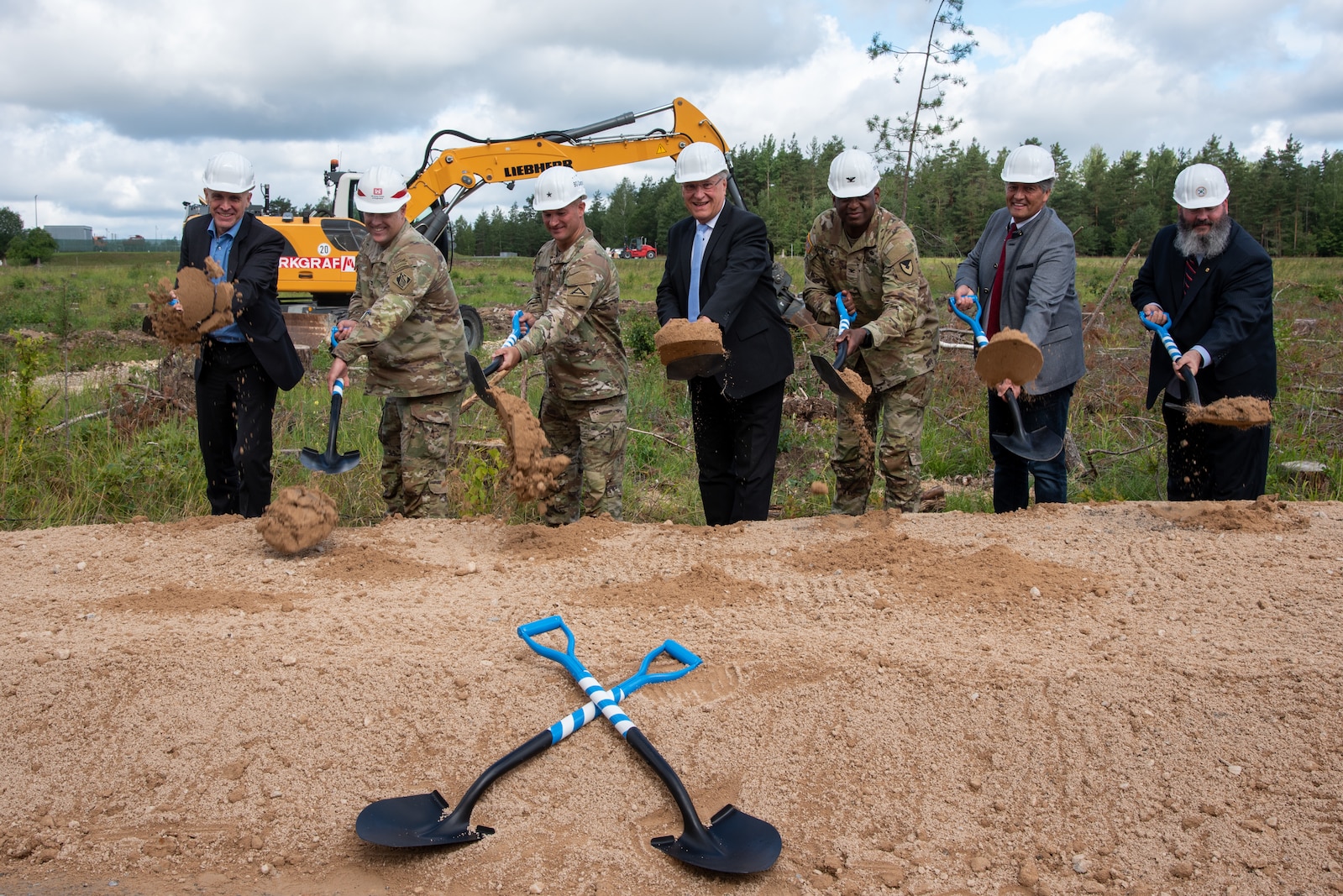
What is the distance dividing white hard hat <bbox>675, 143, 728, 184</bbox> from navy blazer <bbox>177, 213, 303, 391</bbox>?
1968mm

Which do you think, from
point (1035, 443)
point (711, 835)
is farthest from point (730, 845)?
point (1035, 443)

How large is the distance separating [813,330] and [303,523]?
5.25 meters

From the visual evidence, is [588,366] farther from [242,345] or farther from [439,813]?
[439,813]

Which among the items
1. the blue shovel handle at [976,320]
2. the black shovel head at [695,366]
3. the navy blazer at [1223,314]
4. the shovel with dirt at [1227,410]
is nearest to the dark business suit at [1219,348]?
the navy blazer at [1223,314]

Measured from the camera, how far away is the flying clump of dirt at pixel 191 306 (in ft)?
13.8

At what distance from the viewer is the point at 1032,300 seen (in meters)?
4.21

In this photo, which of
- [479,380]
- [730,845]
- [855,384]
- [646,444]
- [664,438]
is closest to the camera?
[730,845]

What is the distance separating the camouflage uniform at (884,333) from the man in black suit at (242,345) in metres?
2.58

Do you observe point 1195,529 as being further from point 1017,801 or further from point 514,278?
point 514,278

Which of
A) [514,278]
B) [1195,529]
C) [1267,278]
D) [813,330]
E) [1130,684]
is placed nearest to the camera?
[1130,684]

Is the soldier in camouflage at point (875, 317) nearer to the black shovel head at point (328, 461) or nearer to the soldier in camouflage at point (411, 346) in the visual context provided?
the soldier in camouflage at point (411, 346)

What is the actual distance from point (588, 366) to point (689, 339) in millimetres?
658

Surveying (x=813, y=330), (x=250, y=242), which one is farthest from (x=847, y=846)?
(x=813, y=330)

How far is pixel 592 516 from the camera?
4441mm
